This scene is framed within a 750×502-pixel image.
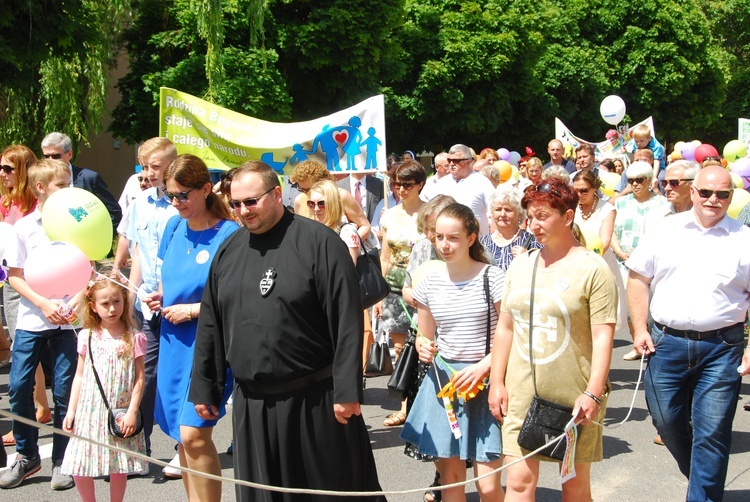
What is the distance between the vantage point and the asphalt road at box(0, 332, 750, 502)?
5.50 metres

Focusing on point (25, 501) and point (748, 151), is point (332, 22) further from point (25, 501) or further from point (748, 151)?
point (25, 501)

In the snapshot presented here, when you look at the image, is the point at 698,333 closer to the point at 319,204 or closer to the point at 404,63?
the point at 319,204

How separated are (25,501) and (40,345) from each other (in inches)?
38.8

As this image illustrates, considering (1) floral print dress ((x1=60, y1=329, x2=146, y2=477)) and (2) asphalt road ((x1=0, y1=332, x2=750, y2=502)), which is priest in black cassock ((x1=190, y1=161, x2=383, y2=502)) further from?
(2) asphalt road ((x1=0, y1=332, x2=750, y2=502))

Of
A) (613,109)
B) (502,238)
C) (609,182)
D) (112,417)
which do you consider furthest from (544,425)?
(613,109)

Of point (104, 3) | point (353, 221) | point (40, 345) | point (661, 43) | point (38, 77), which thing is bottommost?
point (40, 345)

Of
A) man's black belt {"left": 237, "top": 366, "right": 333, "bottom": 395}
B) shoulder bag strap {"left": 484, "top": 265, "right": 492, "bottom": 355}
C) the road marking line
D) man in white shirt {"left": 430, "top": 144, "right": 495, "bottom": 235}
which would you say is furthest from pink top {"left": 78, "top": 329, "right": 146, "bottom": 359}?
man in white shirt {"left": 430, "top": 144, "right": 495, "bottom": 235}

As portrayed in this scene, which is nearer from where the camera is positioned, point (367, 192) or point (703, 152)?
point (367, 192)

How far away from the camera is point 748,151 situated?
14000 millimetres

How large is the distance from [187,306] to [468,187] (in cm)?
404

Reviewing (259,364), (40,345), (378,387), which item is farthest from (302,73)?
(259,364)

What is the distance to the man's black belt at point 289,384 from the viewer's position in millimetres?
3992

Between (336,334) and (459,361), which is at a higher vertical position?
(336,334)

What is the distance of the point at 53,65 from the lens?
55.1 ft
